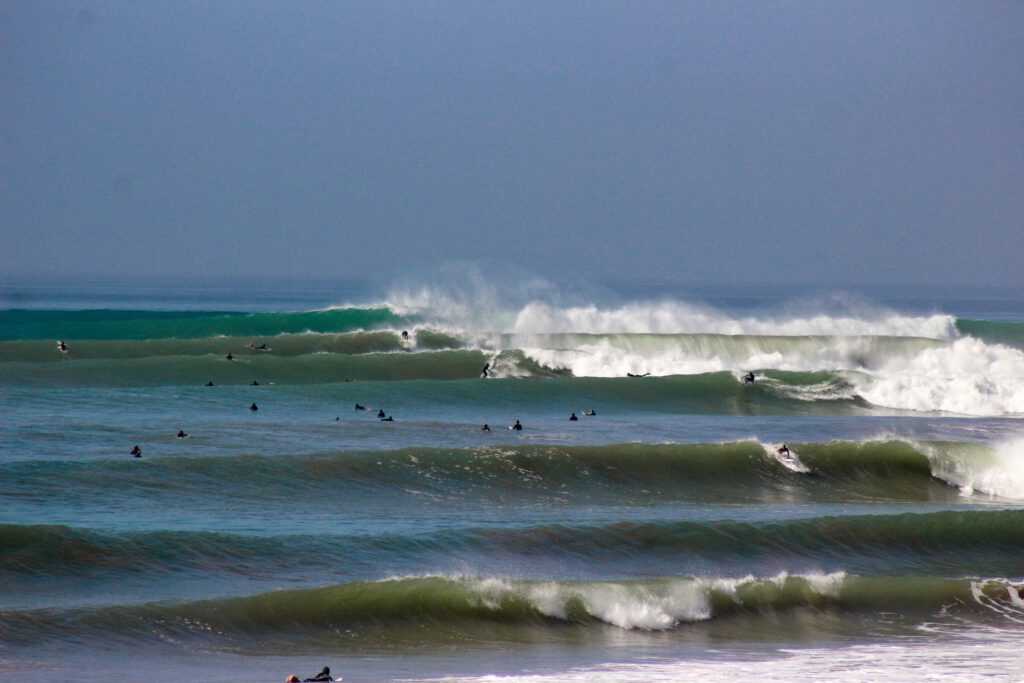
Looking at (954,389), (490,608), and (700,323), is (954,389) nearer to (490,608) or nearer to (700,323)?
(700,323)

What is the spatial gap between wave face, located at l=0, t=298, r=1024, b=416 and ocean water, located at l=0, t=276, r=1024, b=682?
290 mm

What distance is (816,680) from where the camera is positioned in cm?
1059

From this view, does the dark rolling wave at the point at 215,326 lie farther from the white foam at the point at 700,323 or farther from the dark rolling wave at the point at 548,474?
the dark rolling wave at the point at 548,474

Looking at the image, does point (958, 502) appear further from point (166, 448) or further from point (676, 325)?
point (676, 325)

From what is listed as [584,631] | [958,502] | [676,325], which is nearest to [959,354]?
[676,325]

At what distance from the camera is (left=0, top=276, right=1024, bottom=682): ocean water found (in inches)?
453

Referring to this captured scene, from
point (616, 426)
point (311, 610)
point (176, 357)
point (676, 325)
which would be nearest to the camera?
point (311, 610)

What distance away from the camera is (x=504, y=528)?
15.3 meters

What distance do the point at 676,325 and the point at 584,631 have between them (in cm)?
3450

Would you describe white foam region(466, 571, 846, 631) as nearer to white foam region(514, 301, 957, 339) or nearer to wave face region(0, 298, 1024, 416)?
wave face region(0, 298, 1024, 416)

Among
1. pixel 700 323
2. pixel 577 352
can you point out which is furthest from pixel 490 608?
pixel 700 323

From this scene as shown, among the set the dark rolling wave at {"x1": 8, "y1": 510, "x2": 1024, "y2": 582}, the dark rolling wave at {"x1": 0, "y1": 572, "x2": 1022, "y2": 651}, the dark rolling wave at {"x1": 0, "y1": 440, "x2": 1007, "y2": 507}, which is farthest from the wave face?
the dark rolling wave at {"x1": 0, "y1": 572, "x2": 1022, "y2": 651}

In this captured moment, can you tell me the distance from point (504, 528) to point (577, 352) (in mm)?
21843

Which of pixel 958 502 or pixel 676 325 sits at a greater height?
pixel 676 325
